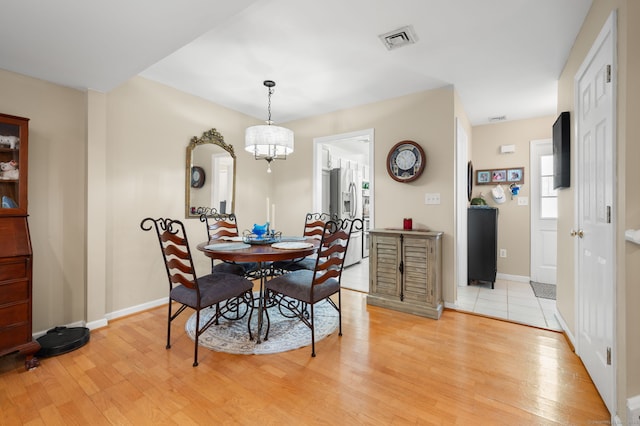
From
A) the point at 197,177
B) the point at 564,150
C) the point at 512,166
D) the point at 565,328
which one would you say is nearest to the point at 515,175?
the point at 512,166

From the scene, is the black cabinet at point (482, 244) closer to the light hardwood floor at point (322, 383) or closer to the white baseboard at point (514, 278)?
the white baseboard at point (514, 278)

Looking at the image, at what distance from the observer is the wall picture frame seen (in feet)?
13.8

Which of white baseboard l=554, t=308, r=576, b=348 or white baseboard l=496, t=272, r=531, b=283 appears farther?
white baseboard l=496, t=272, r=531, b=283

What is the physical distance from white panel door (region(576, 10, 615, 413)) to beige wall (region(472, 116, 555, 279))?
2.38 meters

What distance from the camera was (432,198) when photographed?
3.21 metres

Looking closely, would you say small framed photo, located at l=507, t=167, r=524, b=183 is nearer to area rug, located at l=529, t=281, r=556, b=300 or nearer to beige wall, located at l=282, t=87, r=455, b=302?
area rug, located at l=529, t=281, r=556, b=300

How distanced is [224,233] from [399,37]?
2.63 m

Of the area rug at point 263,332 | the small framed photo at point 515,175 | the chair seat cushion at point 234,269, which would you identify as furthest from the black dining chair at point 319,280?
the small framed photo at point 515,175

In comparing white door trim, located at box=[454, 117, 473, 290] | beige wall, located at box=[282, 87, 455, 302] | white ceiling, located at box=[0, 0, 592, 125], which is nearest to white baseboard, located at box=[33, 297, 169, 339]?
white ceiling, located at box=[0, 0, 592, 125]

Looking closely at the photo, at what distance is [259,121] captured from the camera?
436 cm

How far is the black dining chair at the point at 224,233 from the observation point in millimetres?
2842

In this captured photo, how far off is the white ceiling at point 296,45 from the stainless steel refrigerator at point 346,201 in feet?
6.89

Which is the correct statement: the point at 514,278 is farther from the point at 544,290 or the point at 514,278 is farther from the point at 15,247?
the point at 15,247

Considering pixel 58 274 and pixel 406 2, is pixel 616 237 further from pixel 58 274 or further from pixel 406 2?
pixel 58 274
